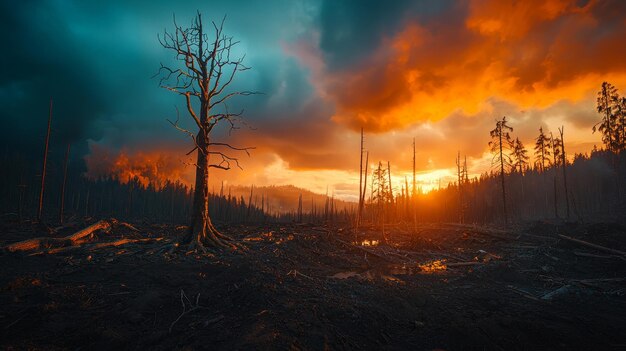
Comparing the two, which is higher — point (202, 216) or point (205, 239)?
point (202, 216)

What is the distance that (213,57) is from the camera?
14.1m

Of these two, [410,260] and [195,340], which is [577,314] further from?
[195,340]

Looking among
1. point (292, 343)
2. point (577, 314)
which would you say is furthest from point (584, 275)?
point (292, 343)

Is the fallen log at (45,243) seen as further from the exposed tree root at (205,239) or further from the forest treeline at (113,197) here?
the forest treeline at (113,197)

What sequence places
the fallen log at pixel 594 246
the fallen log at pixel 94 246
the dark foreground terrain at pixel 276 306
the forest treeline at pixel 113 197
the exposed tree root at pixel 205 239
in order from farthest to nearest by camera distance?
the forest treeline at pixel 113 197 → the fallen log at pixel 594 246 → the exposed tree root at pixel 205 239 → the fallen log at pixel 94 246 → the dark foreground terrain at pixel 276 306

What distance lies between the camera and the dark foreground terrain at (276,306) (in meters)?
4.76

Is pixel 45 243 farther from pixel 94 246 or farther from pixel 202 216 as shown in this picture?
pixel 202 216

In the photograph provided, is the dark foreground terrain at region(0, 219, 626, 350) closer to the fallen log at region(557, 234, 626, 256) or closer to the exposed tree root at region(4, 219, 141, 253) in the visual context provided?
the exposed tree root at region(4, 219, 141, 253)

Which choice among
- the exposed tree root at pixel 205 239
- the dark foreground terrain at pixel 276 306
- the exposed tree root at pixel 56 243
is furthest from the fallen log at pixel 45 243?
the exposed tree root at pixel 205 239

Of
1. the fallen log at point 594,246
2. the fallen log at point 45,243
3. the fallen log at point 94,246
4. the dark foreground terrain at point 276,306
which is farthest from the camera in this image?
the fallen log at point 594,246

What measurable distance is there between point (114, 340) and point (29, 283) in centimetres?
374

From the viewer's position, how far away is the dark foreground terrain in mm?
4758

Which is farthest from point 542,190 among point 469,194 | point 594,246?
point 594,246

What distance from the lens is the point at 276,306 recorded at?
5891 mm
